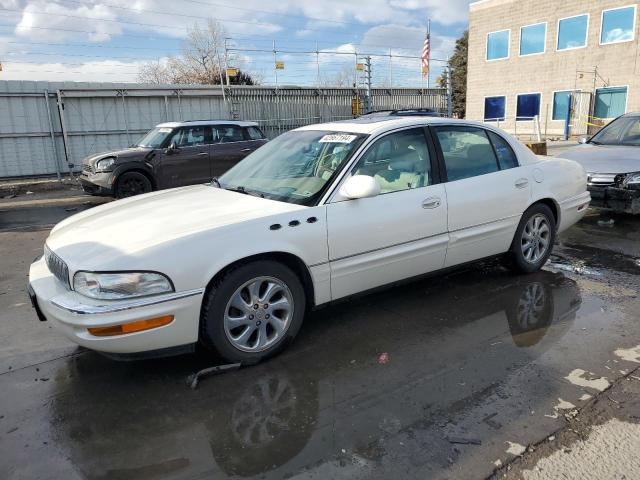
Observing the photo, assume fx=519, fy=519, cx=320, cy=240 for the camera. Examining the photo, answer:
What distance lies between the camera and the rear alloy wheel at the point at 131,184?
10516 mm

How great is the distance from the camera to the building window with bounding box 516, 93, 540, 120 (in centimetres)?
2919

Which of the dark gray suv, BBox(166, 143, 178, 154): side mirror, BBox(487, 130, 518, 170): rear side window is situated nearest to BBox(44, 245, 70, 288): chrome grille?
BBox(487, 130, 518, 170): rear side window

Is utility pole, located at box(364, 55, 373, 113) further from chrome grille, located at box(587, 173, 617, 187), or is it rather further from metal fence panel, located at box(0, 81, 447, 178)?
chrome grille, located at box(587, 173, 617, 187)

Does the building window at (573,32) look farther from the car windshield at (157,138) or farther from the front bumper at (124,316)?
the front bumper at (124,316)

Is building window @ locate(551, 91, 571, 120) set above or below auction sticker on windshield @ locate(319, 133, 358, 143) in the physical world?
above

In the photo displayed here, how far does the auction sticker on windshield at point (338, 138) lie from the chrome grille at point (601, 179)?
4899mm

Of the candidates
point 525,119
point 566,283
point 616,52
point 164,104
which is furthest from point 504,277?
point 525,119

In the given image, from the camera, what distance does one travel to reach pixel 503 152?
16.1ft

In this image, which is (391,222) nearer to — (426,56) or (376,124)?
(376,124)

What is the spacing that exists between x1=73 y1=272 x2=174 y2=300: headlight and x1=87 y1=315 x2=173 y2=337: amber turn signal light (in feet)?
0.53

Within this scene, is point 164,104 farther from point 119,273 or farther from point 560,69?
point 560,69

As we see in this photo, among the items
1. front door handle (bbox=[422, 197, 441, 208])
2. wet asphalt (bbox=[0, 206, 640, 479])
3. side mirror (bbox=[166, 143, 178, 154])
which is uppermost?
side mirror (bbox=[166, 143, 178, 154])

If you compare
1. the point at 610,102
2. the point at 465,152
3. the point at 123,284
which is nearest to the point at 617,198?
the point at 465,152

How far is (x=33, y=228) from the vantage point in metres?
8.85
